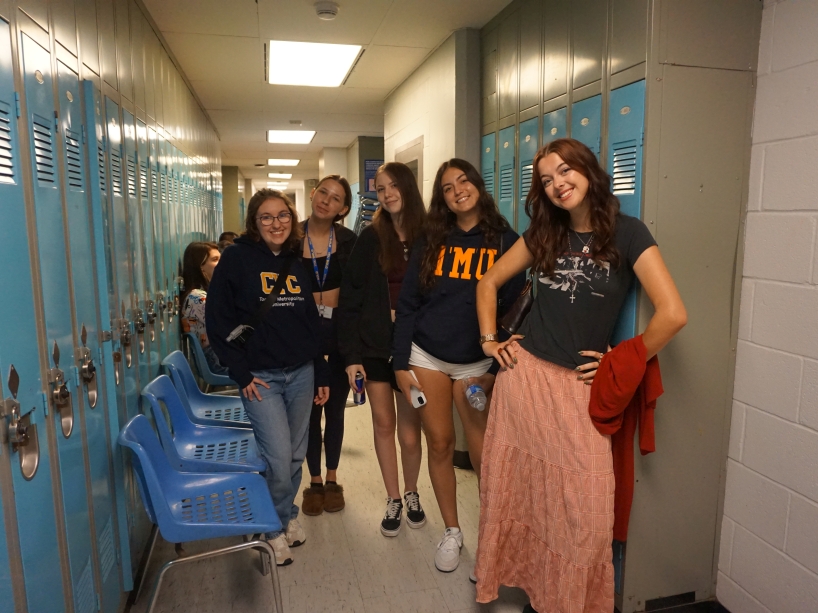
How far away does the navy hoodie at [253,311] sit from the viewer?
2.24 meters

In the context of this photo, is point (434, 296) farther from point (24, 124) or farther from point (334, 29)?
point (334, 29)

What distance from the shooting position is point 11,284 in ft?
4.05

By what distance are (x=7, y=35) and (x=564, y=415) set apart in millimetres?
1738

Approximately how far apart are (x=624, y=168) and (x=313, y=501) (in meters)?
2.05

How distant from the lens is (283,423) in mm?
2309

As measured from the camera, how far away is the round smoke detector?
3036 millimetres

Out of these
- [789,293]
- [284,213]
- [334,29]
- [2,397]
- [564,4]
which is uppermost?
[334,29]

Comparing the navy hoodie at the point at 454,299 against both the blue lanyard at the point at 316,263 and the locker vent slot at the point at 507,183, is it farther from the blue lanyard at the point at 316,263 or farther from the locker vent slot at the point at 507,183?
the locker vent slot at the point at 507,183

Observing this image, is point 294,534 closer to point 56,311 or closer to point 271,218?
point 271,218

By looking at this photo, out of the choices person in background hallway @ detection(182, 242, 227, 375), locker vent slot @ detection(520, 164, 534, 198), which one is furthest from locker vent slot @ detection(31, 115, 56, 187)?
person in background hallway @ detection(182, 242, 227, 375)

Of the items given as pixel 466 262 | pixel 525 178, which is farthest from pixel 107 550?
pixel 525 178

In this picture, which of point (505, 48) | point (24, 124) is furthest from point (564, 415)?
point (505, 48)

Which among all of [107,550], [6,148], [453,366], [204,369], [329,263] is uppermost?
[6,148]

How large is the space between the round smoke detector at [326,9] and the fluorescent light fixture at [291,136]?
4281mm
